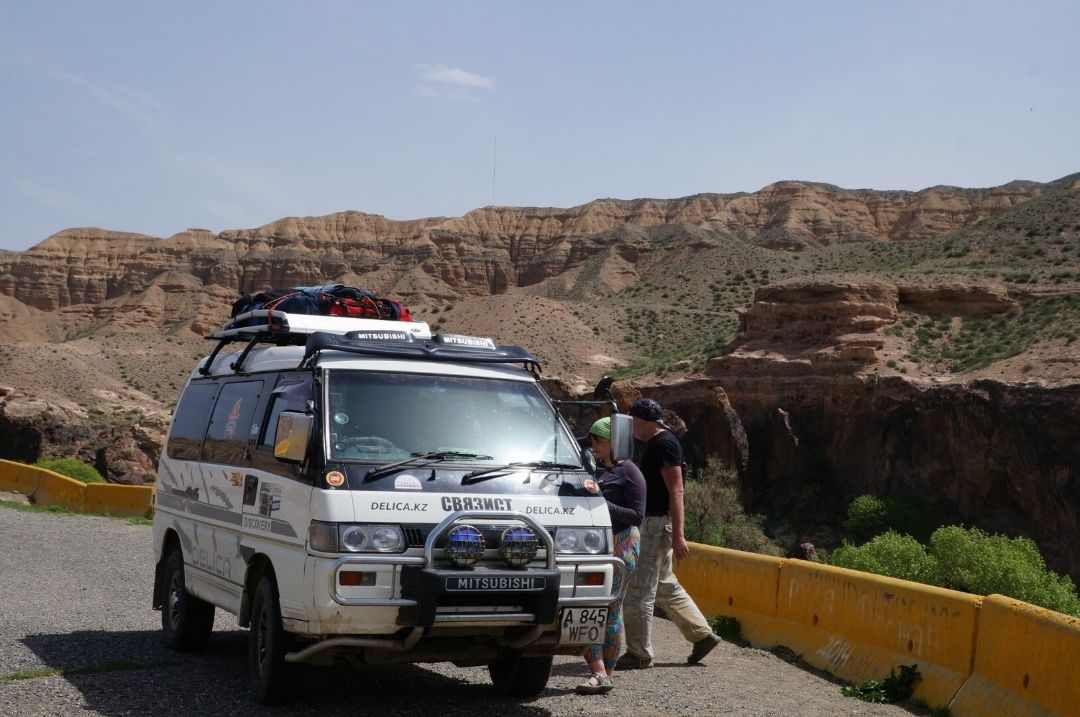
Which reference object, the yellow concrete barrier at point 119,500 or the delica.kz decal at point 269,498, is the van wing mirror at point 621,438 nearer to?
the delica.kz decal at point 269,498

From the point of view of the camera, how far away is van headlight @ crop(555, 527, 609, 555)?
7.14m

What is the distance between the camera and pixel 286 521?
711 centimetres

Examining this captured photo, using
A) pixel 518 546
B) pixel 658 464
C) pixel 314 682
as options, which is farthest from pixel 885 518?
pixel 518 546

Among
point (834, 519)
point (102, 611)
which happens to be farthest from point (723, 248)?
point (102, 611)

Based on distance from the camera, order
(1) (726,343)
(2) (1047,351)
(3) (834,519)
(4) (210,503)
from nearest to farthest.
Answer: (4) (210,503) → (2) (1047,351) → (3) (834,519) → (1) (726,343)

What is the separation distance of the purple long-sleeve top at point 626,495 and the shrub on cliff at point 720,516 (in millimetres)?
31307

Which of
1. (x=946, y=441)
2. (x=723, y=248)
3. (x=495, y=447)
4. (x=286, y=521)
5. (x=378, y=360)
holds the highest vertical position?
(x=723, y=248)

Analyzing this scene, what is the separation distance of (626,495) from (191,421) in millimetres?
3983

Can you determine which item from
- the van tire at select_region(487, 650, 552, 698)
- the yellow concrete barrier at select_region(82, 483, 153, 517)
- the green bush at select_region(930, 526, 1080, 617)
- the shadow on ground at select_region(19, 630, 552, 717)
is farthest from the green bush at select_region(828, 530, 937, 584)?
the van tire at select_region(487, 650, 552, 698)

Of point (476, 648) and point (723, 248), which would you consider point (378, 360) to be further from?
point (723, 248)

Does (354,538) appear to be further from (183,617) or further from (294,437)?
(183,617)

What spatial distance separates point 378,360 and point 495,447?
38.5 inches

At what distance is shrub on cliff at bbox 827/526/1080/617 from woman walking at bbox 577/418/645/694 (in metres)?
19.2

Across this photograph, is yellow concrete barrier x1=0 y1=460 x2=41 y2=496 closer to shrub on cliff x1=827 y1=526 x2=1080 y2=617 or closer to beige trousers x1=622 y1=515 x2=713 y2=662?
shrub on cliff x1=827 y1=526 x2=1080 y2=617
